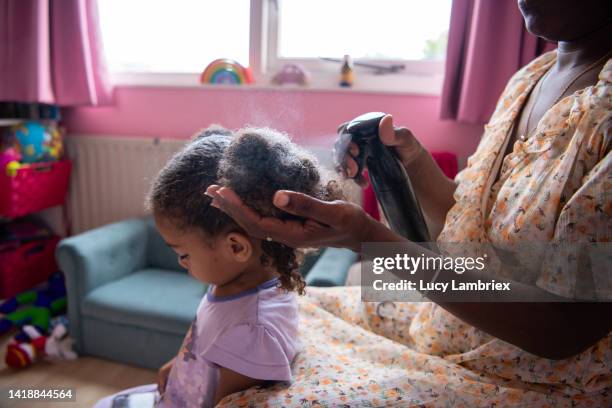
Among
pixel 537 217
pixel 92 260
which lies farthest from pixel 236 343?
pixel 92 260

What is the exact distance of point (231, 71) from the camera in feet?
6.11

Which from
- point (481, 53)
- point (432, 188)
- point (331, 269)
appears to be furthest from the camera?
point (481, 53)

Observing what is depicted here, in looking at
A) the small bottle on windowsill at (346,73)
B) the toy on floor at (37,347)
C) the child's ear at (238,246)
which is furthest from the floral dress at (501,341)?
the toy on floor at (37,347)

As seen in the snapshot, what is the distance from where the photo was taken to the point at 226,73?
187 cm

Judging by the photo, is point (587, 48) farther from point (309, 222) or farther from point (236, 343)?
point (236, 343)

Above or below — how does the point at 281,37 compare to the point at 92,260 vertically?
above

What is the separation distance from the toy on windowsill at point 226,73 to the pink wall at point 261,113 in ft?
0.20

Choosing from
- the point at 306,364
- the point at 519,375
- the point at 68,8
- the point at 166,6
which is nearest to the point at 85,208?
the point at 68,8

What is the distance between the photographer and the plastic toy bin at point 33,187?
2068 mm

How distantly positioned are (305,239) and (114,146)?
199 cm

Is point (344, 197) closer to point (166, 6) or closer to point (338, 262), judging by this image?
point (338, 262)

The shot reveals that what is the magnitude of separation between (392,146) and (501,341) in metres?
0.40

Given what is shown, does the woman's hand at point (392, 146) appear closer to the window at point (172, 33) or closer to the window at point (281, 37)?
the window at point (281, 37)

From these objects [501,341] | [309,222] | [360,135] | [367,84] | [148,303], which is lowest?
[148,303]
